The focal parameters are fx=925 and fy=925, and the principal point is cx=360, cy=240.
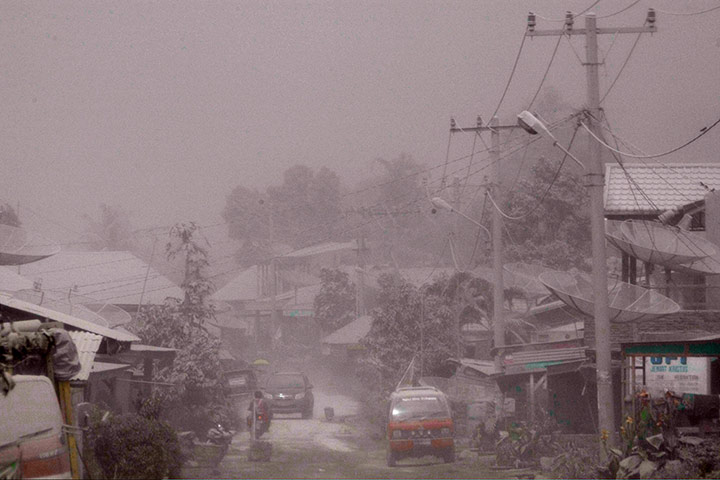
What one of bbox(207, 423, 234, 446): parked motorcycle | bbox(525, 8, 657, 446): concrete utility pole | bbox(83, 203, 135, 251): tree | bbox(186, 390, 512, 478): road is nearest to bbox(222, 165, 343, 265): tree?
bbox(83, 203, 135, 251): tree

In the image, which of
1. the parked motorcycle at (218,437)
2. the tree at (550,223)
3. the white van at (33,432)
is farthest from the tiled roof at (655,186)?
the white van at (33,432)

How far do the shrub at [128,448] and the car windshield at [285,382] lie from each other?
66.5 feet

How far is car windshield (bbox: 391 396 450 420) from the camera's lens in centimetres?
2295

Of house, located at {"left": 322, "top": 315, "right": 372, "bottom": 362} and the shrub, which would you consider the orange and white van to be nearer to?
the shrub

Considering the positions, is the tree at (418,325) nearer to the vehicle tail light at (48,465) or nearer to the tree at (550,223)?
the tree at (550,223)

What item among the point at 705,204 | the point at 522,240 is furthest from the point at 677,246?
the point at 522,240

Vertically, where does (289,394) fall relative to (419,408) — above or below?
below

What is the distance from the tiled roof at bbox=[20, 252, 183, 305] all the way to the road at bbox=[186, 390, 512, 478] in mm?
16663

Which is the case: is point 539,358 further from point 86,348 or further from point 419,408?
point 86,348

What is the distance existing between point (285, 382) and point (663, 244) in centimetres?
1785

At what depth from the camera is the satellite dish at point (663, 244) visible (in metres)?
22.6

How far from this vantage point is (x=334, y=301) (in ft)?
199

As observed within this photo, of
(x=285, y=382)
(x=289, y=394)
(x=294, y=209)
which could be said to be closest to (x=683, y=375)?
(x=289, y=394)

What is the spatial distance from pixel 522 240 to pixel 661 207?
22.2 meters
